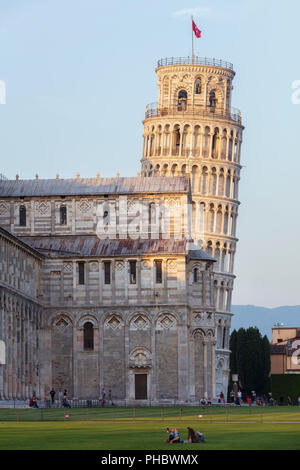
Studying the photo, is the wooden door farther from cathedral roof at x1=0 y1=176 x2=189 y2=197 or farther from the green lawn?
the green lawn

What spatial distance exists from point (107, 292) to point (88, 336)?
3.81 metres

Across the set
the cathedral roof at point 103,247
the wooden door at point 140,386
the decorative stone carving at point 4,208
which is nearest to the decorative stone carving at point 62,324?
the cathedral roof at point 103,247

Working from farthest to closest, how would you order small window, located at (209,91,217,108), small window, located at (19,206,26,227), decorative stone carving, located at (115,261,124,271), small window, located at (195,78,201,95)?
1. small window, located at (209,91,217,108)
2. small window, located at (195,78,201,95)
3. small window, located at (19,206,26,227)
4. decorative stone carving, located at (115,261,124,271)

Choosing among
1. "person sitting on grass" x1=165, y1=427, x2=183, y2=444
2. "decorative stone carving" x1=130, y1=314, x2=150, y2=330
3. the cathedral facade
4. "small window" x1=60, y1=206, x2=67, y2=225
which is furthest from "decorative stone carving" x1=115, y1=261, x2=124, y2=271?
"person sitting on grass" x1=165, y1=427, x2=183, y2=444

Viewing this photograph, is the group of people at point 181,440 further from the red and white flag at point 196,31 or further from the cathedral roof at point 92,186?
the red and white flag at point 196,31

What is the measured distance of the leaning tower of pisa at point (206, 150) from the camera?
136625 mm

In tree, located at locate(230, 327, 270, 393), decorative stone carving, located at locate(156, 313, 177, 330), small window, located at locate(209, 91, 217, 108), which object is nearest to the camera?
decorative stone carving, located at locate(156, 313, 177, 330)

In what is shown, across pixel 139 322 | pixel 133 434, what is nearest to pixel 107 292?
pixel 139 322

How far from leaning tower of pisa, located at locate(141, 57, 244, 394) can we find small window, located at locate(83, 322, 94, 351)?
122 feet

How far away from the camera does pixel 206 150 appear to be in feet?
452

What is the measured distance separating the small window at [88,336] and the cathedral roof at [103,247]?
18.4 ft

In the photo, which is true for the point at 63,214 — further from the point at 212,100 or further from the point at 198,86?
the point at 212,100

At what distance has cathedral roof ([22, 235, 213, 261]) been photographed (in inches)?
3912

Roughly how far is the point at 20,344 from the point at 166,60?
56896mm
